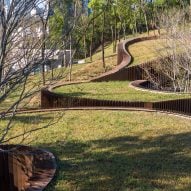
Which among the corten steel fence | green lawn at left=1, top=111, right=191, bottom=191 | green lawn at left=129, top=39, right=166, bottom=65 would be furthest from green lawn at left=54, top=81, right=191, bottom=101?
green lawn at left=129, top=39, right=166, bottom=65

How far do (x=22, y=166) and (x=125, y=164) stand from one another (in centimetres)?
163

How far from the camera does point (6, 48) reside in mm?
4477

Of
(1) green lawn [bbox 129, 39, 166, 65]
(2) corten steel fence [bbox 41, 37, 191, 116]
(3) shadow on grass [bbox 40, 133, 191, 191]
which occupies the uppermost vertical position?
(1) green lawn [bbox 129, 39, 166, 65]

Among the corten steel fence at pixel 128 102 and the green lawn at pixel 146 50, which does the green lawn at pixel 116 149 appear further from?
the green lawn at pixel 146 50

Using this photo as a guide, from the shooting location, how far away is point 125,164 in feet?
24.4

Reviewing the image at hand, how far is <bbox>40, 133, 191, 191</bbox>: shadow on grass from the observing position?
257 inches

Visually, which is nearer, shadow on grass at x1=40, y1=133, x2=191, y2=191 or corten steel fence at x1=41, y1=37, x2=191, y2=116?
shadow on grass at x1=40, y1=133, x2=191, y2=191

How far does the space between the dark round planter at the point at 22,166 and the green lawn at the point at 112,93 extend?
7.39 metres

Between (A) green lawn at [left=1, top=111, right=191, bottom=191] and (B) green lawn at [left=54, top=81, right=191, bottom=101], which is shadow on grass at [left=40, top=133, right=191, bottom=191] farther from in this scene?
(B) green lawn at [left=54, top=81, right=191, bottom=101]

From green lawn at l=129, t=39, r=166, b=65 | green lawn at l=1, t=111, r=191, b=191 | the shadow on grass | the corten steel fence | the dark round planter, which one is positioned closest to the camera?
the shadow on grass

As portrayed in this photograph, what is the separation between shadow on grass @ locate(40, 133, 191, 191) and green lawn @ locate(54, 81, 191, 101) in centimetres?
600

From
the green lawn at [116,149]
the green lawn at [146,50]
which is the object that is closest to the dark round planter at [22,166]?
the green lawn at [116,149]

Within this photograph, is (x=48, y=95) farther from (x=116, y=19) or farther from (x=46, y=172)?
(x=116, y=19)

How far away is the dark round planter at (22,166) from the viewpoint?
7.05 metres
